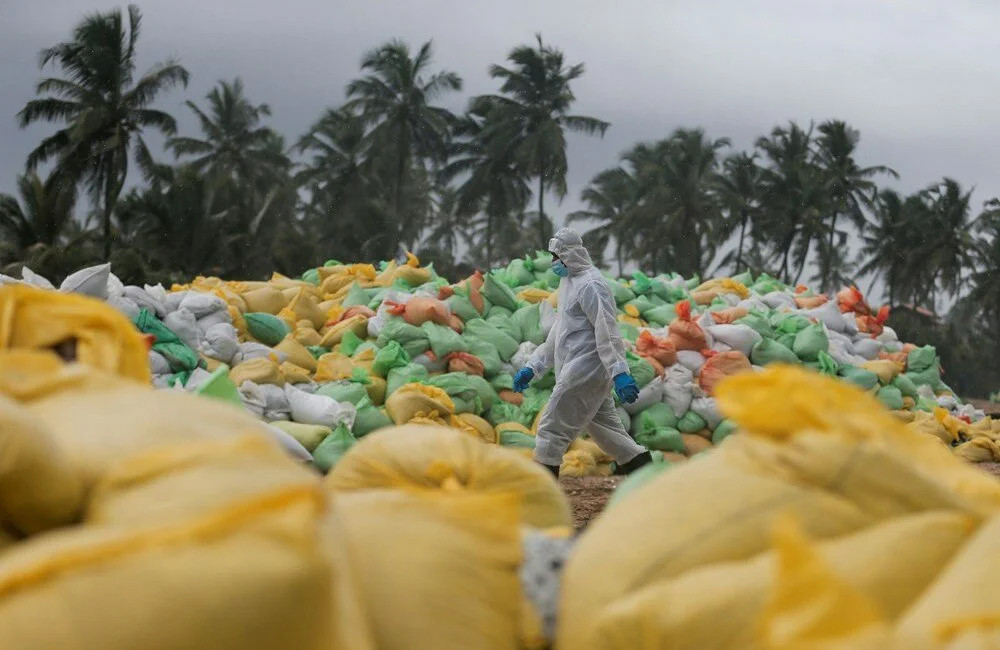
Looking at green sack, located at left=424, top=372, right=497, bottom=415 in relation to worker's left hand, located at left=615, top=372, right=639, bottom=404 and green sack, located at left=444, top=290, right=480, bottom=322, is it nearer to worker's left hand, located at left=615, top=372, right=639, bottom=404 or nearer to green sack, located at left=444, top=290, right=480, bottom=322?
green sack, located at left=444, top=290, right=480, bottom=322

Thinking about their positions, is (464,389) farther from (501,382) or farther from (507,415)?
(501,382)

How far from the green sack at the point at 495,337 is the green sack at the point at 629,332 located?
1065mm

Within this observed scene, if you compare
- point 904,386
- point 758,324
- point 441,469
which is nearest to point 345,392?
point 758,324

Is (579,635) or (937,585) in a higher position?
(937,585)

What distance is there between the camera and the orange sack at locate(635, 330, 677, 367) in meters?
9.78

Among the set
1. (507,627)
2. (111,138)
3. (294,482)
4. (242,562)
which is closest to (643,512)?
(507,627)

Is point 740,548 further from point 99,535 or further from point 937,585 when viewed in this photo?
point 99,535

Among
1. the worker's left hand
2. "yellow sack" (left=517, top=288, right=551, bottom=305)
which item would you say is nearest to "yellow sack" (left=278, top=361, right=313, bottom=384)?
the worker's left hand

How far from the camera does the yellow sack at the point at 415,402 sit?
26.7ft

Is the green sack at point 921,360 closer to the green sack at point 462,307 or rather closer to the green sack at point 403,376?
the green sack at point 462,307

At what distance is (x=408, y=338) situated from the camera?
30.3 feet

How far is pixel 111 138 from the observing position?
31.4m

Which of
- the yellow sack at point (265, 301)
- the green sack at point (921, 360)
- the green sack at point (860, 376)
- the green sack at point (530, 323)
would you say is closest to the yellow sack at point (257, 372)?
the yellow sack at point (265, 301)

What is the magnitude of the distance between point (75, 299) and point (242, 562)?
1.05 metres
